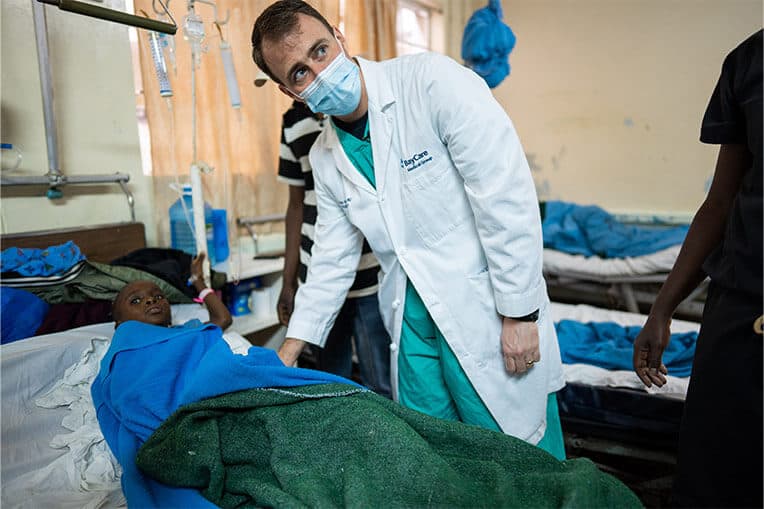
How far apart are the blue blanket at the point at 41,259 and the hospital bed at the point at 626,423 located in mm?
1777

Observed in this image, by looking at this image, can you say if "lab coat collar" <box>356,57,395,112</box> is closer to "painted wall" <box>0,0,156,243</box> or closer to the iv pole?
the iv pole

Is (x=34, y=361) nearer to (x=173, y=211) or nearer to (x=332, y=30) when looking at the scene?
(x=173, y=211)

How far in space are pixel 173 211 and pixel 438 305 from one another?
1.25 m

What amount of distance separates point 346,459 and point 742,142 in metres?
0.91

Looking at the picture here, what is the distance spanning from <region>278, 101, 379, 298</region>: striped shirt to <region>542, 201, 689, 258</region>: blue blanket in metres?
2.13

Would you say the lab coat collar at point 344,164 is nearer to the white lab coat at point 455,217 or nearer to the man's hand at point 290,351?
the white lab coat at point 455,217

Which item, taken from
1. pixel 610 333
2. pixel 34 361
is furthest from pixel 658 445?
pixel 34 361

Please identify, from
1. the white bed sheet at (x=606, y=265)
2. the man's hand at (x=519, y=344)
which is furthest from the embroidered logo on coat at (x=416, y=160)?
the white bed sheet at (x=606, y=265)

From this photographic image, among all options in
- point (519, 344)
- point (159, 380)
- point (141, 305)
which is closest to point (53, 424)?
point (159, 380)

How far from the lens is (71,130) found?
150 cm

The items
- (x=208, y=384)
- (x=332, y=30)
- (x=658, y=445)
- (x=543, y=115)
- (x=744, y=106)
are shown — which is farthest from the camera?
(x=543, y=115)

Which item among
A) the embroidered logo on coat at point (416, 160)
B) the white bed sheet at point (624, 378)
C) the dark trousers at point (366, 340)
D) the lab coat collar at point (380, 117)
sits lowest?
the white bed sheet at point (624, 378)

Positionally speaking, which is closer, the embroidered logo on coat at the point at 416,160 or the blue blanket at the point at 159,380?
the blue blanket at the point at 159,380

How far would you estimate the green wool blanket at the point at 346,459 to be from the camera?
31.6 inches
